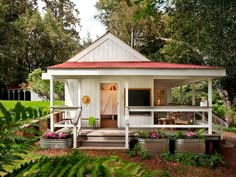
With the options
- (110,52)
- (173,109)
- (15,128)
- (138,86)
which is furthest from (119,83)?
(15,128)

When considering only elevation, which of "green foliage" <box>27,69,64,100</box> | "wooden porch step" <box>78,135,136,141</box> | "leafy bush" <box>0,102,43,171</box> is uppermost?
"green foliage" <box>27,69,64,100</box>

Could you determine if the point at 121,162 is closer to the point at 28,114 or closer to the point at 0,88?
the point at 28,114

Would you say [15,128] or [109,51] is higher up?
[109,51]

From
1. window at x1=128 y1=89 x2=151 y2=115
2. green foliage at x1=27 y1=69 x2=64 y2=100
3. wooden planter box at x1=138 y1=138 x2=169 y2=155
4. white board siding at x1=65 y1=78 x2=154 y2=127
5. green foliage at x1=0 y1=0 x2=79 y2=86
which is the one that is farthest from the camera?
green foliage at x1=0 y1=0 x2=79 y2=86

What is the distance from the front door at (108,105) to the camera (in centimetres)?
1384

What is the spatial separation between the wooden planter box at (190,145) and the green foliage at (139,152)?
→ 111cm

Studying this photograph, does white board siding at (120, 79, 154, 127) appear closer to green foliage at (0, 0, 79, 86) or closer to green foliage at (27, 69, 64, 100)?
green foliage at (27, 69, 64, 100)

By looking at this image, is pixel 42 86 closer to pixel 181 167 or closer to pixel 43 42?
pixel 43 42

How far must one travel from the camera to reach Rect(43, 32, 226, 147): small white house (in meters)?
11.1

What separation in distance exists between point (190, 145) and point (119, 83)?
15.5 ft

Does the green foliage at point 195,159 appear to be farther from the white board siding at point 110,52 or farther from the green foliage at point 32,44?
the green foliage at point 32,44

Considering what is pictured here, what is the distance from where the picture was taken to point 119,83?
13.5 m

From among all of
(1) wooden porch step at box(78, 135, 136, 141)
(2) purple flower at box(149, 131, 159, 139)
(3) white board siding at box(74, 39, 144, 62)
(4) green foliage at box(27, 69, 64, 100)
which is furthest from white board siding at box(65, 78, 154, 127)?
(4) green foliage at box(27, 69, 64, 100)

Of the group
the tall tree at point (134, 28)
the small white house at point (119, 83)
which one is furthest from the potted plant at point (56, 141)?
the tall tree at point (134, 28)
